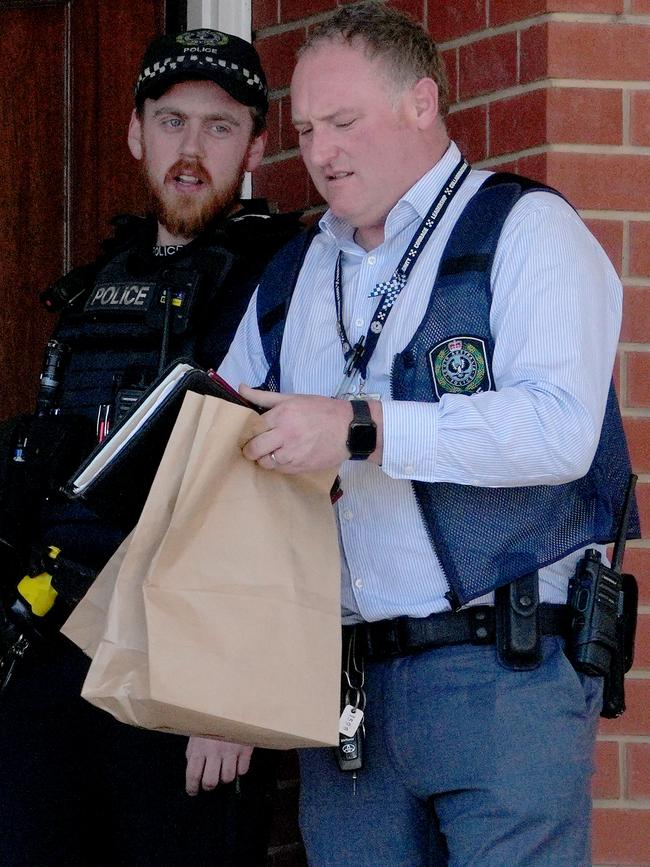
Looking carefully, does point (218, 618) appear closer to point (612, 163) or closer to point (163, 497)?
point (163, 497)

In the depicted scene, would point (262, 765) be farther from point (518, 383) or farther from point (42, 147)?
point (42, 147)

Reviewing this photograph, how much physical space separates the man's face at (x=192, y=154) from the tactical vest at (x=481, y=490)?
866 mm

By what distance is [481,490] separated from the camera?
221 cm

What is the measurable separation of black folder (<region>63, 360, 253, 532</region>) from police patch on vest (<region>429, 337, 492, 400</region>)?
32 cm

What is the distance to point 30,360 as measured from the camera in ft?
11.7

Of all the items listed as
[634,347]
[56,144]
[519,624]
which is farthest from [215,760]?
[56,144]

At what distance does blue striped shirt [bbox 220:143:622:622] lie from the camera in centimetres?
209

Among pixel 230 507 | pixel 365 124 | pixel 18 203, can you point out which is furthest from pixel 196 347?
pixel 18 203

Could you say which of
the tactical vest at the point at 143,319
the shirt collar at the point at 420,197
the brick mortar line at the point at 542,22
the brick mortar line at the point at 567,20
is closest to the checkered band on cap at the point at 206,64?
the tactical vest at the point at 143,319

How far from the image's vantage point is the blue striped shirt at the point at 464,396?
2.09 m

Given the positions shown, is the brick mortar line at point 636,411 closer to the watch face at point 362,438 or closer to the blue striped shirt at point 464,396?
the blue striped shirt at point 464,396

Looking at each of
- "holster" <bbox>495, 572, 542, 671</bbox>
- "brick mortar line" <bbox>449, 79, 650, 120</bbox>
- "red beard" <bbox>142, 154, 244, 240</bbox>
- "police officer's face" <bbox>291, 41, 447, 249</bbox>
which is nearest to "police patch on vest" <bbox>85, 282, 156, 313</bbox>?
"red beard" <bbox>142, 154, 244, 240</bbox>

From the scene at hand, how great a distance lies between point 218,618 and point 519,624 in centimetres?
48

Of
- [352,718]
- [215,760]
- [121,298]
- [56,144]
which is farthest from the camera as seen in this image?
[56,144]
